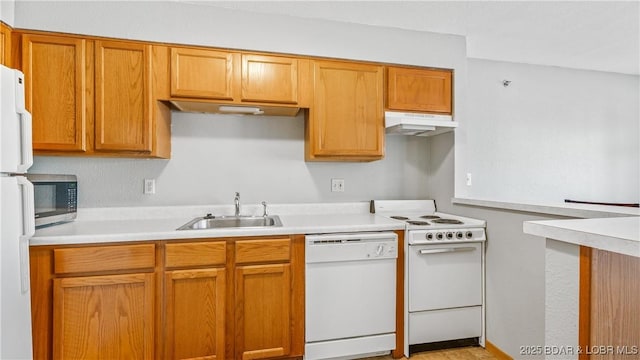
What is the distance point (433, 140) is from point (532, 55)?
4.78 ft

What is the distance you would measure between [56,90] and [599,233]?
2706mm

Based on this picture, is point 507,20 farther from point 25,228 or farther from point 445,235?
point 25,228

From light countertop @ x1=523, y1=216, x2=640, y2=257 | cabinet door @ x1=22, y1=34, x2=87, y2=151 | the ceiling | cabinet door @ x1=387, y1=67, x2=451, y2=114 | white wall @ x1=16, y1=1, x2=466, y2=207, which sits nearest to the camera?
light countertop @ x1=523, y1=216, x2=640, y2=257

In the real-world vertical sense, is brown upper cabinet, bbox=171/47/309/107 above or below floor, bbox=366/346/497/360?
above

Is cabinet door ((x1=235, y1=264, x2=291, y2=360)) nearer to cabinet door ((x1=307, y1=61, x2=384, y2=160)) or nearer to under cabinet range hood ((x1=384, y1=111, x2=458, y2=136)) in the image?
cabinet door ((x1=307, y1=61, x2=384, y2=160))

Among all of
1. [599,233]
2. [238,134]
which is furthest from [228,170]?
[599,233]

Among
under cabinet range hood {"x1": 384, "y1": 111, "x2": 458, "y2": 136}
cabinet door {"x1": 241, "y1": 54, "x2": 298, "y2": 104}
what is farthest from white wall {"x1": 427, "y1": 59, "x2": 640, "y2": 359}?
cabinet door {"x1": 241, "y1": 54, "x2": 298, "y2": 104}

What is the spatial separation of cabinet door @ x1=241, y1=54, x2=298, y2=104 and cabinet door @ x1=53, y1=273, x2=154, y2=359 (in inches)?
53.0

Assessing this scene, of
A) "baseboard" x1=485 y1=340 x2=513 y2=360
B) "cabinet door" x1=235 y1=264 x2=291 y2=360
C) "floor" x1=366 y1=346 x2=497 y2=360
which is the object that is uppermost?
"cabinet door" x1=235 y1=264 x2=291 y2=360

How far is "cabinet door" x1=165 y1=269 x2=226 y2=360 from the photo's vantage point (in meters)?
1.77

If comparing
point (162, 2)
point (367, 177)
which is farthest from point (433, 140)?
point (162, 2)

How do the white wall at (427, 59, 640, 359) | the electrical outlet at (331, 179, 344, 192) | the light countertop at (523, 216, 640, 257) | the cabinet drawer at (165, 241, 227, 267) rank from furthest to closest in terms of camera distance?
the white wall at (427, 59, 640, 359)
the electrical outlet at (331, 179, 344, 192)
the cabinet drawer at (165, 241, 227, 267)
the light countertop at (523, 216, 640, 257)

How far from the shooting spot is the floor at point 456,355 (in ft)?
6.78

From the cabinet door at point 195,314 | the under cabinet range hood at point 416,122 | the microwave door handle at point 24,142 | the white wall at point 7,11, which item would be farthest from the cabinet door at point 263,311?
the white wall at point 7,11
